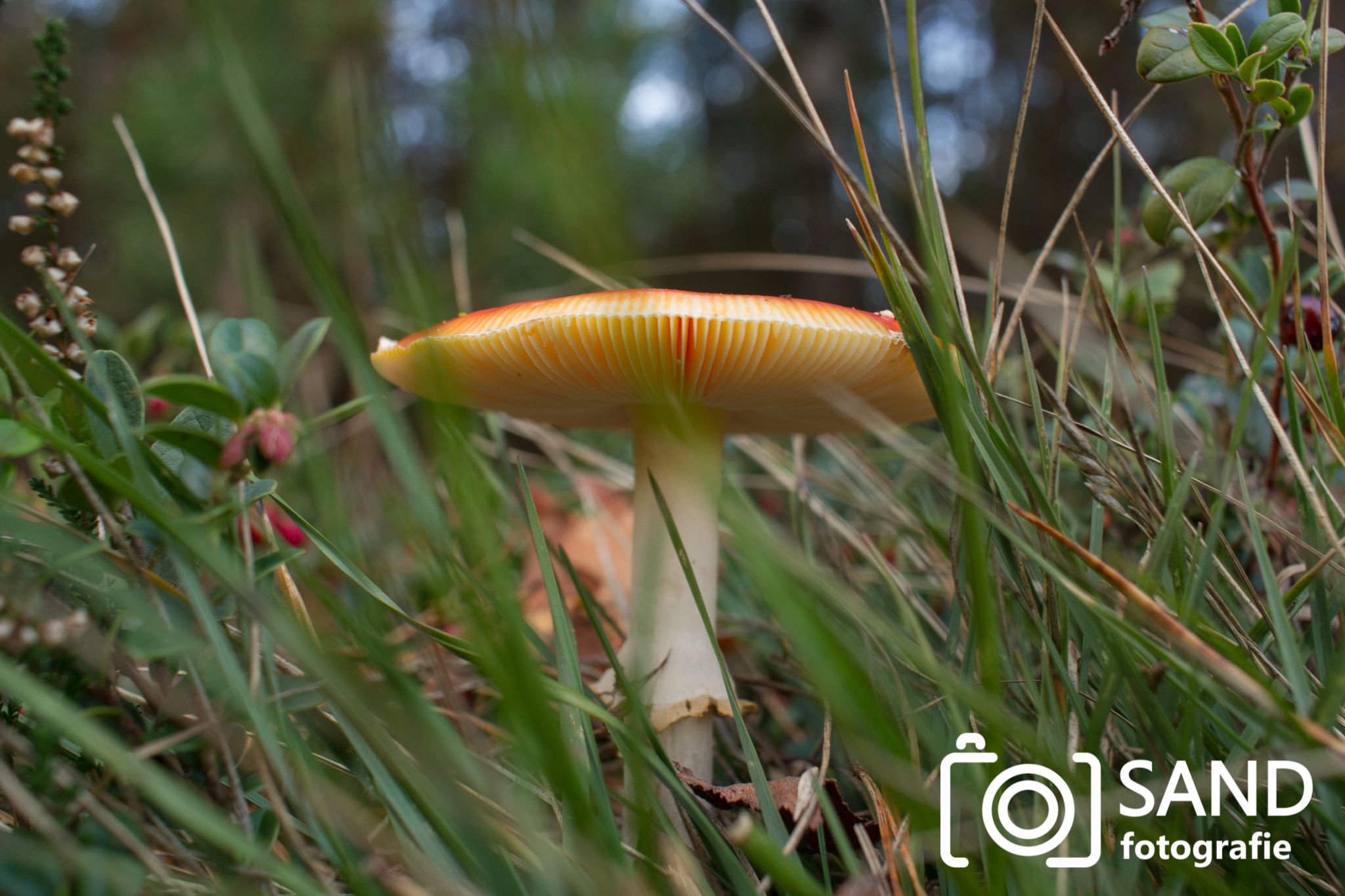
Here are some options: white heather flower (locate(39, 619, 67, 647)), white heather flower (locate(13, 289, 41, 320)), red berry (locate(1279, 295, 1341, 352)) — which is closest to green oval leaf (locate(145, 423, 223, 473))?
white heather flower (locate(39, 619, 67, 647))

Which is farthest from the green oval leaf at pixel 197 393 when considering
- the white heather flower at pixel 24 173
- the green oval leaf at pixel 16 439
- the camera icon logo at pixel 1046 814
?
the camera icon logo at pixel 1046 814

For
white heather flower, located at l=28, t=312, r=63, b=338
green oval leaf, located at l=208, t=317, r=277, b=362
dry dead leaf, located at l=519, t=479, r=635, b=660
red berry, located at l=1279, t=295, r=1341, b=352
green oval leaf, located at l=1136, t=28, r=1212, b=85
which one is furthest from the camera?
dry dead leaf, located at l=519, t=479, r=635, b=660

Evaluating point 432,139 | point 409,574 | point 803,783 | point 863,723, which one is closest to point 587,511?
point 409,574

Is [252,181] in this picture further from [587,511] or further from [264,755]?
[264,755]

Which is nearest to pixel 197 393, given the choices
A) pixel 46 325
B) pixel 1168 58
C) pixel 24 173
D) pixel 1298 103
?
pixel 46 325

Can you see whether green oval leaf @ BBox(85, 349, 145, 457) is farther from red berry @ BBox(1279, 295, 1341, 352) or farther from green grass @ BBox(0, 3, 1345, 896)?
red berry @ BBox(1279, 295, 1341, 352)
